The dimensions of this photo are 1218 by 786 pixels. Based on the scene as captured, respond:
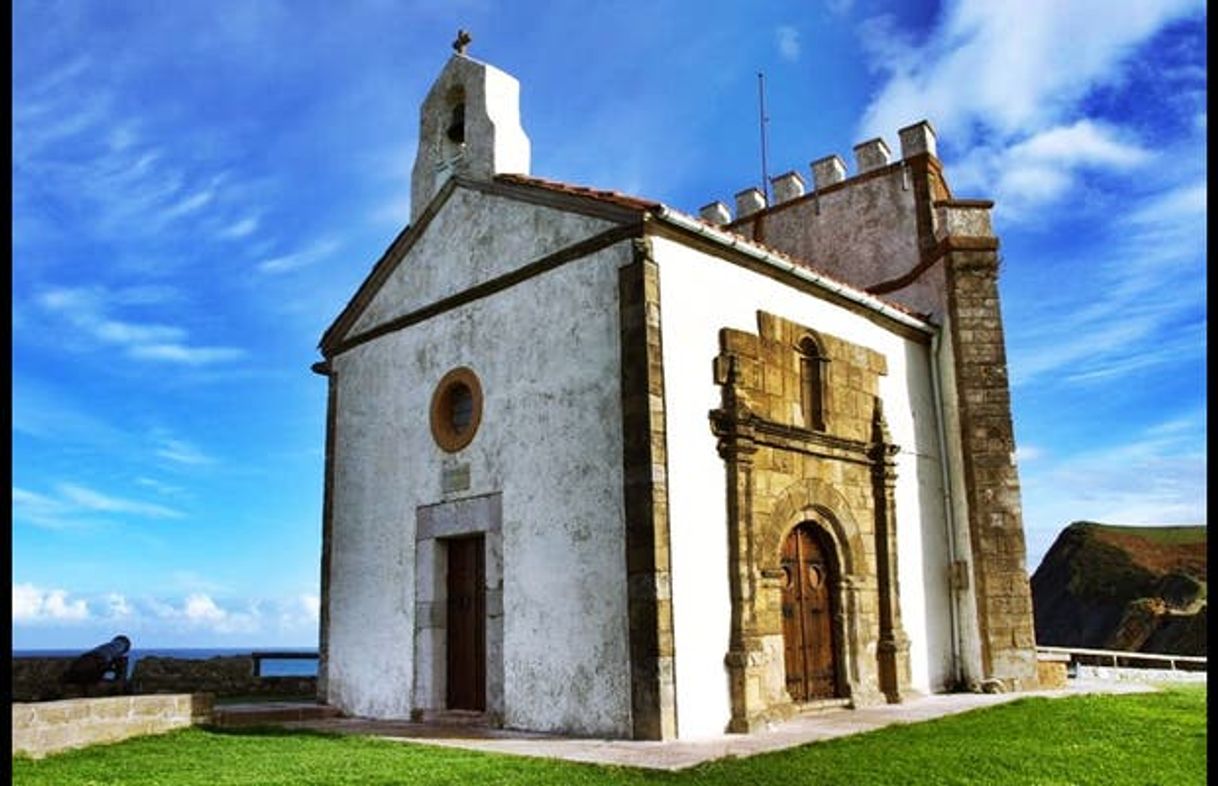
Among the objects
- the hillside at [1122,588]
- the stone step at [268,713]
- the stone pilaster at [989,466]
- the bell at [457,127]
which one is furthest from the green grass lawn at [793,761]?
the hillside at [1122,588]

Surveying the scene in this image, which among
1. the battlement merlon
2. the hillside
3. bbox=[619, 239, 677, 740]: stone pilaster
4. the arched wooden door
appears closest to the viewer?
bbox=[619, 239, 677, 740]: stone pilaster

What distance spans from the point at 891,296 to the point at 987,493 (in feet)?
10.9

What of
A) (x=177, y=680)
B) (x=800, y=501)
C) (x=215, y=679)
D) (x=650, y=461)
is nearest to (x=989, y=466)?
(x=800, y=501)

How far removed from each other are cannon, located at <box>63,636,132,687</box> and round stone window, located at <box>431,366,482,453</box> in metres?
5.65

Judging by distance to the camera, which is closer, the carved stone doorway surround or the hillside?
the carved stone doorway surround

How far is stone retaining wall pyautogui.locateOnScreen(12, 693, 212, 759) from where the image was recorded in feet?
28.8

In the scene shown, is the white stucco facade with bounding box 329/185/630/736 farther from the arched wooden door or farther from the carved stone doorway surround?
the arched wooden door

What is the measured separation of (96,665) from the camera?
43.8 ft

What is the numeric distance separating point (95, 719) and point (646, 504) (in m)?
5.64

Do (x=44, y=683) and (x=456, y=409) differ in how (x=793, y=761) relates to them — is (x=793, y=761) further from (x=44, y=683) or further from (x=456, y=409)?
(x=44, y=683)

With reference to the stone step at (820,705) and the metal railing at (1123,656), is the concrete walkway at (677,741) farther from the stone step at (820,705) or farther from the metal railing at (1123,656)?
the metal railing at (1123,656)

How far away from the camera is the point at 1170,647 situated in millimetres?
28719

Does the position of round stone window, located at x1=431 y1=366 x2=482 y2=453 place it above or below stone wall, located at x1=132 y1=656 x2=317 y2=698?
above

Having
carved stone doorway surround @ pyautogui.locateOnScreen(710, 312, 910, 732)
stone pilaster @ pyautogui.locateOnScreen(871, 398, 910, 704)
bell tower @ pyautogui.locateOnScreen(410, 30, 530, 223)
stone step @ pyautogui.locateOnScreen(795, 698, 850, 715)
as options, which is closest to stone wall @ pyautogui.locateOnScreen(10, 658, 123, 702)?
bell tower @ pyautogui.locateOnScreen(410, 30, 530, 223)
